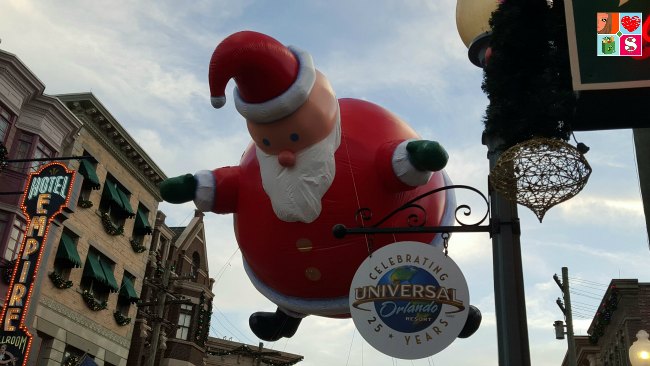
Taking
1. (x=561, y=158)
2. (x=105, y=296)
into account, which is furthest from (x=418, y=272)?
(x=105, y=296)

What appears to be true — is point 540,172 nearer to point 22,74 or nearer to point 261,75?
point 261,75

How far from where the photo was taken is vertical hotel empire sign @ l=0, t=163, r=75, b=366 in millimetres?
19078

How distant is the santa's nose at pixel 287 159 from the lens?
339 inches

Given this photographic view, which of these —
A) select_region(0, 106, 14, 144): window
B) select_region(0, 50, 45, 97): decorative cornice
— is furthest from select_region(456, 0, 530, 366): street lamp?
select_region(0, 50, 45, 97): decorative cornice

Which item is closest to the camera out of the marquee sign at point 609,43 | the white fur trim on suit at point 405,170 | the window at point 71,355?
the marquee sign at point 609,43

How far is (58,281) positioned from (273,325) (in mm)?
16995

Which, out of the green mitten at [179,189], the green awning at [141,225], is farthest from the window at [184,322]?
the green mitten at [179,189]

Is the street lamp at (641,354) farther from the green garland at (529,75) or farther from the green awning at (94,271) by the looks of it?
the green awning at (94,271)

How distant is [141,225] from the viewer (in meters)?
31.5

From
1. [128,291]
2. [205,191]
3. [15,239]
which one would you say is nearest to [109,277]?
[128,291]

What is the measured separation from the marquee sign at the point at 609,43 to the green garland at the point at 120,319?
92.3 ft

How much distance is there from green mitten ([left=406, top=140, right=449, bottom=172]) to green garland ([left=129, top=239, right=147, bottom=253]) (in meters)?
24.0

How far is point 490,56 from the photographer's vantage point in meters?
4.80

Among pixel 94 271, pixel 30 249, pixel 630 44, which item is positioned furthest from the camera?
pixel 94 271
